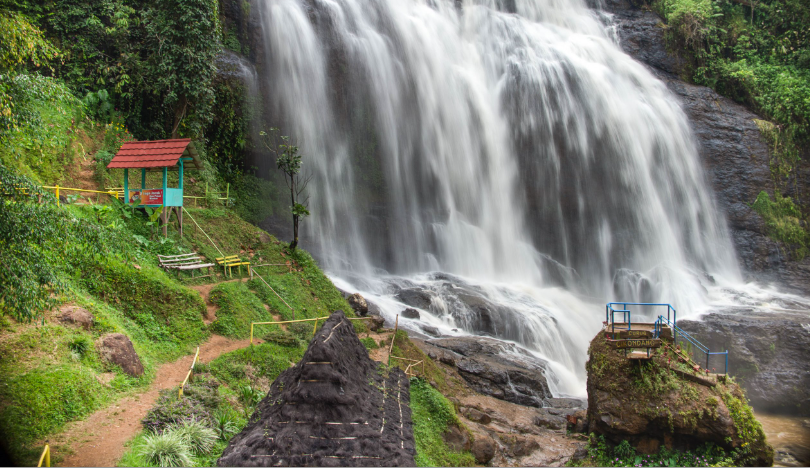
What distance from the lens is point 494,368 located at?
52.5ft

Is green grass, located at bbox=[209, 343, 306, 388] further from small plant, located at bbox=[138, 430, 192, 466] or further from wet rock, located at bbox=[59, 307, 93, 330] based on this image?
small plant, located at bbox=[138, 430, 192, 466]

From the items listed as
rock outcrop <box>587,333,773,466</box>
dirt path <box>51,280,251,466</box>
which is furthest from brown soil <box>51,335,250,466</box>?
rock outcrop <box>587,333,773,466</box>

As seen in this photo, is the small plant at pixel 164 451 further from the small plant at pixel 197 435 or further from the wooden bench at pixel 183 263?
the wooden bench at pixel 183 263

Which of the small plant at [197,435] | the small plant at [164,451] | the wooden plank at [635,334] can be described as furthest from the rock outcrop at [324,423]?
the wooden plank at [635,334]

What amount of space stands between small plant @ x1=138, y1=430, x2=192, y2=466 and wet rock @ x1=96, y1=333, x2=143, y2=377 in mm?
2422

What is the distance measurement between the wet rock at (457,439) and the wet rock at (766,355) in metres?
12.9

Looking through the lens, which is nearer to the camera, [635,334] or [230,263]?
[635,334]

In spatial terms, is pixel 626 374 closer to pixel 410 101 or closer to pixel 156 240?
pixel 156 240

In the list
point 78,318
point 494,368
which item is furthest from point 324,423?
point 494,368

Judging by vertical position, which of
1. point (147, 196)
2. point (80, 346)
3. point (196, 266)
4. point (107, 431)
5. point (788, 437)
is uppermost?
point (147, 196)

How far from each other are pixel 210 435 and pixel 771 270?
104 feet

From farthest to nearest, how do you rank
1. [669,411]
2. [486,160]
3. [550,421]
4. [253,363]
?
[486,160] → [550,421] → [253,363] → [669,411]

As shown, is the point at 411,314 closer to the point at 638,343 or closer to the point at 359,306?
the point at 359,306

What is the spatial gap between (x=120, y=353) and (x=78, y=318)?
110 cm
